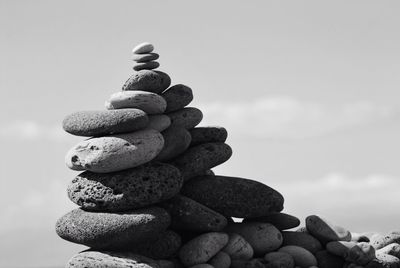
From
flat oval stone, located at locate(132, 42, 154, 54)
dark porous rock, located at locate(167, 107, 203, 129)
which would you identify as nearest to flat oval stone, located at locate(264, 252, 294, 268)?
dark porous rock, located at locate(167, 107, 203, 129)

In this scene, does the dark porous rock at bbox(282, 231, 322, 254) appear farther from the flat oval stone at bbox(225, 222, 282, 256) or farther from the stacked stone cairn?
the flat oval stone at bbox(225, 222, 282, 256)

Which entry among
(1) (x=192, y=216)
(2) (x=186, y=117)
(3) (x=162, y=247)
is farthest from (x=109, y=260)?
(2) (x=186, y=117)

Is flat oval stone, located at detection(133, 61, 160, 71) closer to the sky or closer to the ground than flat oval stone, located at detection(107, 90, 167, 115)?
closer to the sky

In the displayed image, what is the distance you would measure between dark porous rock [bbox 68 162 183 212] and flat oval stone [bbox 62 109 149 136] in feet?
2.78

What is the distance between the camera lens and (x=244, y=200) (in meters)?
20.8

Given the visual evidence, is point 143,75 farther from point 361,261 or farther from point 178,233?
point 361,261

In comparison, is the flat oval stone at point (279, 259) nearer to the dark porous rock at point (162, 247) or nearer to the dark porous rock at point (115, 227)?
the dark porous rock at point (162, 247)

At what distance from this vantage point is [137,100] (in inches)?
784

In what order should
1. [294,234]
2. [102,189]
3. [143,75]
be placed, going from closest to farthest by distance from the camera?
[102,189] < [143,75] < [294,234]

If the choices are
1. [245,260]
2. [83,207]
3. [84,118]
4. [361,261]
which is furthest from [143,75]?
[361,261]

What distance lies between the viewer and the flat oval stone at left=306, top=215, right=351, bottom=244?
21.7m

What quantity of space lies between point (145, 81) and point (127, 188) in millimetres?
2620

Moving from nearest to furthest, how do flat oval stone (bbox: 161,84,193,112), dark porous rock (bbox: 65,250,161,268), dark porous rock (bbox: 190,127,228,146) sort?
dark porous rock (bbox: 65,250,161,268)
flat oval stone (bbox: 161,84,193,112)
dark porous rock (bbox: 190,127,228,146)

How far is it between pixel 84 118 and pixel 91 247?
2.62 metres
